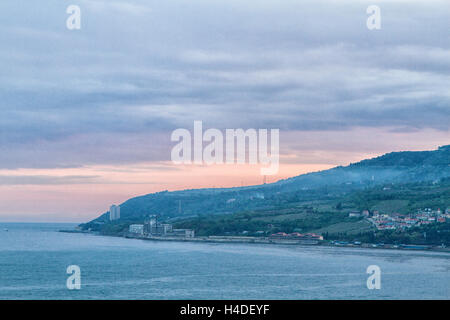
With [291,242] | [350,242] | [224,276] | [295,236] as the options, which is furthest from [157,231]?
[224,276]

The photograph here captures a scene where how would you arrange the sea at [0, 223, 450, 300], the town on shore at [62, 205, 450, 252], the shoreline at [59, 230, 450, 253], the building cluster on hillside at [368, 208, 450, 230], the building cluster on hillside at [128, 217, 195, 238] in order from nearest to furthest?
the sea at [0, 223, 450, 300] < the shoreline at [59, 230, 450, 253] < the town on shore at [62, 205, 450, 252] < the building cluster on hillside at [368, 208, 450, 230] < the building cluster on hillside at [128, 217, 195, 238]

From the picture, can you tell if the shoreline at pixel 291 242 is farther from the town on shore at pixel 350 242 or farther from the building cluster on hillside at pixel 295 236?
the building cluster on hillside at pixel 295 236

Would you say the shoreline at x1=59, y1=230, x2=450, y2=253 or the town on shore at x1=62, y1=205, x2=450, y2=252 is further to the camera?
the town on shore at x1=62, y1=205, x2=450, y2=252

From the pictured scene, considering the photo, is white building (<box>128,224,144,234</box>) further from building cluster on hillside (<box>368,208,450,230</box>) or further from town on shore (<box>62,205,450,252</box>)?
building cluster on hillside (<box>368,208,450,230</box>)

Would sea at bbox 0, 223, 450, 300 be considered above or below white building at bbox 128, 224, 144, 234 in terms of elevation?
below

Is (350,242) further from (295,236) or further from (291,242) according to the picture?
(295,236)

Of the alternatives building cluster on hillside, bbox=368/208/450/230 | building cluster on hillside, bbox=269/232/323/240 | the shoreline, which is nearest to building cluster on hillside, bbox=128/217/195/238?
the shoreline

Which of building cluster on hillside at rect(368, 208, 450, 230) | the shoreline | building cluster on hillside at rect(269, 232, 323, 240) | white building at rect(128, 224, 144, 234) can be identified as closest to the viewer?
the shoreline
